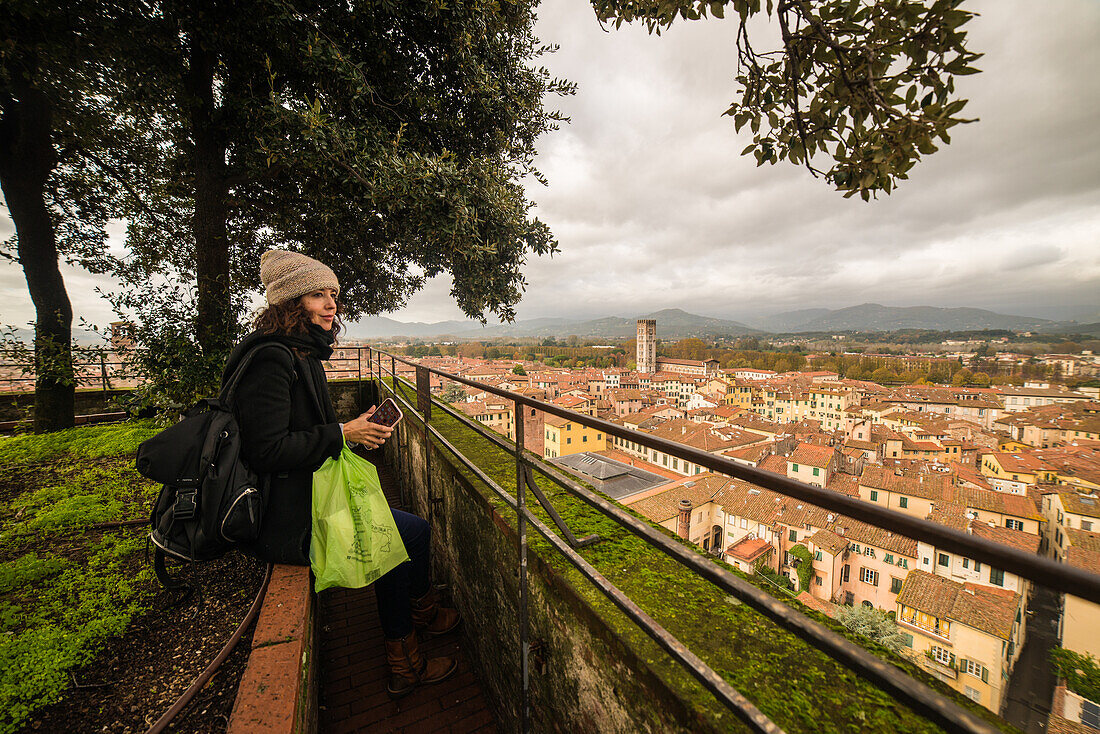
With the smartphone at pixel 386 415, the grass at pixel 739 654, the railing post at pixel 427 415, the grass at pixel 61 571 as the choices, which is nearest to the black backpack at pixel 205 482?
the smartphone at pixel 386 415

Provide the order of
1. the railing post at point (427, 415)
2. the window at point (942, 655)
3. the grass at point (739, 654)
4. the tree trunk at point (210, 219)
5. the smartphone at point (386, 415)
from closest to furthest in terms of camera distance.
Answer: the grass at point (739, 654)
the smartphone at point (386, 415)
the railing post at point (427, 415)
the tree trunk at point (210, 219)
the window at point (942, 655)

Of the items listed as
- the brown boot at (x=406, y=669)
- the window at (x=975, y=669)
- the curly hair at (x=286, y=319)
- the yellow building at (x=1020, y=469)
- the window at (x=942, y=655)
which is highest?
the curly hair at (x=286, y=319)

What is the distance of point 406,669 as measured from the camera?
97.3 inches

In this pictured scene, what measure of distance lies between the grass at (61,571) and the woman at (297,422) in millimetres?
938

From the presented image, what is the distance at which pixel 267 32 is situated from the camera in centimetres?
404

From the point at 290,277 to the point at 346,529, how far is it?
1.30 meters

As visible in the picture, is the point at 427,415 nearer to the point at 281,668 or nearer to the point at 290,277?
the point at 290,277

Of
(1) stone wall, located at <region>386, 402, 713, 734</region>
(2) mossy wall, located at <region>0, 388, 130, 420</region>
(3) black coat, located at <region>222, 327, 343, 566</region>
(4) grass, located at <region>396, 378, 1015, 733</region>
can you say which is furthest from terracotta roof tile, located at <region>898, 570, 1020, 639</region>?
(2) mossy wall, located at <region>0, 388, 130, 420</region>

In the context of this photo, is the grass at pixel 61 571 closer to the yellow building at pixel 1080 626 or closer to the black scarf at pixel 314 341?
the black scarf at pixel 314 341

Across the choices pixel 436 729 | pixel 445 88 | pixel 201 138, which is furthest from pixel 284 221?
pixel 436 729

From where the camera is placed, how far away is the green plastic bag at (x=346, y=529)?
189 centimetres

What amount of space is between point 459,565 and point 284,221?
5.10m

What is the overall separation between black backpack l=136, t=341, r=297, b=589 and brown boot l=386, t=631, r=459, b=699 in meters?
1.24

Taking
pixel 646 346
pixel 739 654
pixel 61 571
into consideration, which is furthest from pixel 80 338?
pixel 646 346
